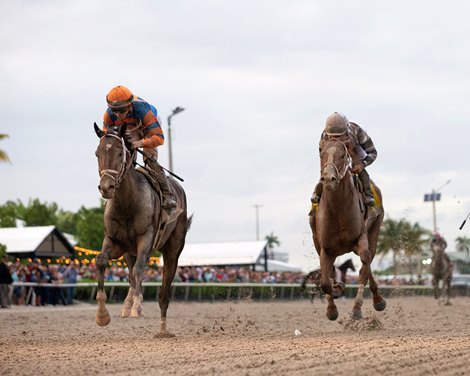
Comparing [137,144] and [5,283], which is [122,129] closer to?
[137,144]

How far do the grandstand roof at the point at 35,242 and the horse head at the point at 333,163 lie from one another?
2557 cm

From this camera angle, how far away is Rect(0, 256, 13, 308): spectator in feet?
83.5

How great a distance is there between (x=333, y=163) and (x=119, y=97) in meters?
2.92

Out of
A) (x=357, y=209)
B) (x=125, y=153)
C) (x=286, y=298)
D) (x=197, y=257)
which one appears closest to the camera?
(x=125, y=153)

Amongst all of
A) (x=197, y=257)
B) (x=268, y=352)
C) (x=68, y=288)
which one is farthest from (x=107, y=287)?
(x=268, y=352)

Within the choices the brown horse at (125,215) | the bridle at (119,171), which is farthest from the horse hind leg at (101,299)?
the bridle at (119,171)

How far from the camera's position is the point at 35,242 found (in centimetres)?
3753

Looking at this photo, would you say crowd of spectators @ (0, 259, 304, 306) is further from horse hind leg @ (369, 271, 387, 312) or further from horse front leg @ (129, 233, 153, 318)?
horse front leg @ (129, 233, 153, 318)

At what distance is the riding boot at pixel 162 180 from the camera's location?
13.3m

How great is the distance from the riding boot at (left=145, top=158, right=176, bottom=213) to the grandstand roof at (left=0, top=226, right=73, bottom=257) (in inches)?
955

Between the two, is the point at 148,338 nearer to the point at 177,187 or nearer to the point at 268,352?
the point at 177,187

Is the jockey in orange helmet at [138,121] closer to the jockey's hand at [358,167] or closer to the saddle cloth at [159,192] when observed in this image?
the saddle cloth at [159,192]

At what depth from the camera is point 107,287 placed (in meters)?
33.0

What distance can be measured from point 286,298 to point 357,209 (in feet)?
101
